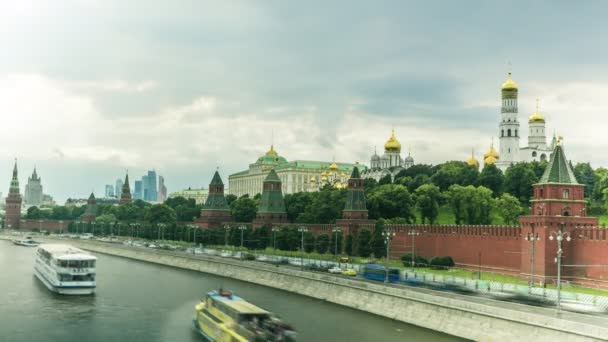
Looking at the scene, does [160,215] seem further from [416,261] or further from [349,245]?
[416,261]

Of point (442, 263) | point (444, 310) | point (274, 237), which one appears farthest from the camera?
point (274, 237)

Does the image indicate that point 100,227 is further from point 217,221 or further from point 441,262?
point 441,262

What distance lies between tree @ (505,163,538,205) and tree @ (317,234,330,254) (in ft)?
116

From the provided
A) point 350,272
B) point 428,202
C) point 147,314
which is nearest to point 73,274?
point 147,314

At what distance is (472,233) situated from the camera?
75.9 m

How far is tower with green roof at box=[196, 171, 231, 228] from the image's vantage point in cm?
13112

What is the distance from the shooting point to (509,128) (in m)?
147

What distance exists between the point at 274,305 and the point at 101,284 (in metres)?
23.0

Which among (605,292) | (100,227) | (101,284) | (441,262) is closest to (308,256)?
(441,262)

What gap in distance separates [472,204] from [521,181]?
41.7 feet

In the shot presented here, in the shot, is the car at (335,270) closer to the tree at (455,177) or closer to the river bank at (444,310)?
the river bank at (444,310)

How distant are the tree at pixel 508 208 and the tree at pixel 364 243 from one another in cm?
2595

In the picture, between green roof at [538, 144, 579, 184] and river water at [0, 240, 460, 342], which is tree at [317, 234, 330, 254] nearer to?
river water at [0, 240, 460, 342]

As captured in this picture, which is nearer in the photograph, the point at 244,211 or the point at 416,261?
the point at 416,261
